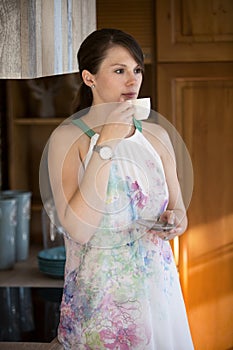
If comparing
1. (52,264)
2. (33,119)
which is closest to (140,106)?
(52,264)

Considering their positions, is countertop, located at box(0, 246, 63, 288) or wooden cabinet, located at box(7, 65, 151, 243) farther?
wooden cabinet, located at box(7, 65, 151, 243)

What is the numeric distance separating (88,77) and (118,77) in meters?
0.08

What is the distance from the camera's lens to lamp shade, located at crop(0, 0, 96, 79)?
1042 millimetres

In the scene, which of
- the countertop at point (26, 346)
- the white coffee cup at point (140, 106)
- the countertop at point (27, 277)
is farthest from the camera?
the countertop at point (27, 277)

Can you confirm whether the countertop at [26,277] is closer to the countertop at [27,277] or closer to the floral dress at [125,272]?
the countertop at [27,277]

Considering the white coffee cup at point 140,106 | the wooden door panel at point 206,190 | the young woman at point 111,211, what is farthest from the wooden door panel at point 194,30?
the white coffee cup at point 140,106

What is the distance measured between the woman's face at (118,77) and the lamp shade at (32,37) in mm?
119

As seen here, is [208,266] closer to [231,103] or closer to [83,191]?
[231,103]

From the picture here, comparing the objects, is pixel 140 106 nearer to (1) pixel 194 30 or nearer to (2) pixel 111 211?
(2) pixel 111 211

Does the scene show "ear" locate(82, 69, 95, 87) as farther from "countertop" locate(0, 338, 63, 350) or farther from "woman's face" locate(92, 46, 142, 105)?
"countertop" locate(0, 338, 63, 350)

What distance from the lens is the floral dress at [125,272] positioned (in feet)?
4.63

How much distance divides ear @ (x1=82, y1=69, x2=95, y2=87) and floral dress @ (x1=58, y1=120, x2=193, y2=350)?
0.30 feet

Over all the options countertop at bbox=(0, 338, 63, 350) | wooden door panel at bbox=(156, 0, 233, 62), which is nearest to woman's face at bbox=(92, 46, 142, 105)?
countertop at bbox=(0, 338, 63, 350)

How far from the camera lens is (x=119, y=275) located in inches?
55.7
